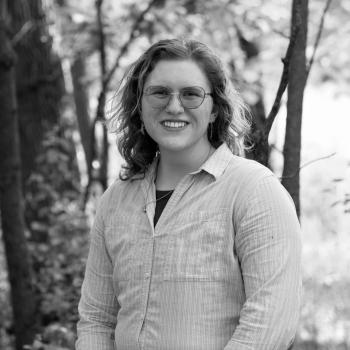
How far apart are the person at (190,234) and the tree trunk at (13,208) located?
6.97 ft

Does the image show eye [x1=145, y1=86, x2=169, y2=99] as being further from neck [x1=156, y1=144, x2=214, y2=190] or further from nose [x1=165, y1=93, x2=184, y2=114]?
neck [x1=156, y1=144, x2=214, y2=190]

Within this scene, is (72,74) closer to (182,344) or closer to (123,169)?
(123,169)

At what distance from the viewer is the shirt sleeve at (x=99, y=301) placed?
7.91 feet

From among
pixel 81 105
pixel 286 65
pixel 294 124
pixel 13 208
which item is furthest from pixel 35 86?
pixel 286 65

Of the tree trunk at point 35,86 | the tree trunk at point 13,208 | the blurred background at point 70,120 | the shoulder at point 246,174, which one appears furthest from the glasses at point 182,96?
the tree trunk at point 35,86

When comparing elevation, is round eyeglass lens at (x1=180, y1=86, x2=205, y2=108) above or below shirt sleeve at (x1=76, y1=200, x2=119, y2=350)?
above

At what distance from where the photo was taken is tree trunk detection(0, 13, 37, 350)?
445cm

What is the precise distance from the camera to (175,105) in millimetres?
2197

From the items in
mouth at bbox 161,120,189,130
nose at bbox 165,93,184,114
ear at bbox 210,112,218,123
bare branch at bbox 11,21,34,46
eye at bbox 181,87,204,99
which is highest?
bare branch at bbox 11,21,34,46

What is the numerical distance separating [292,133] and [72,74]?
6052 millimetres

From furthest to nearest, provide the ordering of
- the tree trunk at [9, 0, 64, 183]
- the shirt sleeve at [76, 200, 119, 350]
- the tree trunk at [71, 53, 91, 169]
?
the tree trunk at [71, 53, 91, 169] → the tree trunk at [9, 0, 64, 183] → the shirt sleeve at [76, 200, 119, 350]

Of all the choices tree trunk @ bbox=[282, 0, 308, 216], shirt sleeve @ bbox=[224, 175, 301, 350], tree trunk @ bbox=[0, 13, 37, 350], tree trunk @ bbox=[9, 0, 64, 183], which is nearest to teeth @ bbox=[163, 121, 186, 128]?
shirt sleeve @ bbox=[224, 175, 301, 350]

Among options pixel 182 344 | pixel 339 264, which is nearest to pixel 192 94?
pixel 182 344

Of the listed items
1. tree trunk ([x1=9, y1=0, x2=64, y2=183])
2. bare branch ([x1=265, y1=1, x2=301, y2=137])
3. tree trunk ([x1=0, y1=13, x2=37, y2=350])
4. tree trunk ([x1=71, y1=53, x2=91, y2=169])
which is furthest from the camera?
tree trunk ([x1=71, y1=53, x2=91, y2=169])
